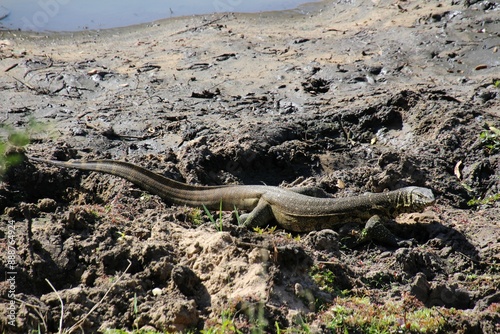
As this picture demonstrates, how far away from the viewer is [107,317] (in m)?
4.76

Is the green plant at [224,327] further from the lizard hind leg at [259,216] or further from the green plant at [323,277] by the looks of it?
the lizard hind leg at [259,216]

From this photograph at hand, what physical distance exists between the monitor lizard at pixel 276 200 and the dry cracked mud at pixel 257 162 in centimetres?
18

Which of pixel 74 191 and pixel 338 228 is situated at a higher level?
pixel 74 191

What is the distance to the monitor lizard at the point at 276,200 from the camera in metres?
6.84

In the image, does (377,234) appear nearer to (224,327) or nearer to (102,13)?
(224,327)

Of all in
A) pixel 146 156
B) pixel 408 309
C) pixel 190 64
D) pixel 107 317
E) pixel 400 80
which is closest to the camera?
pixel 107 317

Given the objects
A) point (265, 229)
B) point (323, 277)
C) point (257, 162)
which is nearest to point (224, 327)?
point (323, 277)

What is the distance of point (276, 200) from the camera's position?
23.7ft

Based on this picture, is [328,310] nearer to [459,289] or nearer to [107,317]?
[459,289]

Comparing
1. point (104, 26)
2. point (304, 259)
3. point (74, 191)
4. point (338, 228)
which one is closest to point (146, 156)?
point (74, 191)

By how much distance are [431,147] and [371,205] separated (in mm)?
2112

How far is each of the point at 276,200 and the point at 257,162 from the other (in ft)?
3.98

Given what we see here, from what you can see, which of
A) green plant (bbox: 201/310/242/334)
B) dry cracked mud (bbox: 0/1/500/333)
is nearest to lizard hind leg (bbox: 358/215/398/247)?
dry cracked mud (bbox: 0/1/500/333)

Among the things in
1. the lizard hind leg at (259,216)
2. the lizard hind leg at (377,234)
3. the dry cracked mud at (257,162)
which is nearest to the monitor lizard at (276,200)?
the lizard hind leg at (259,216)
